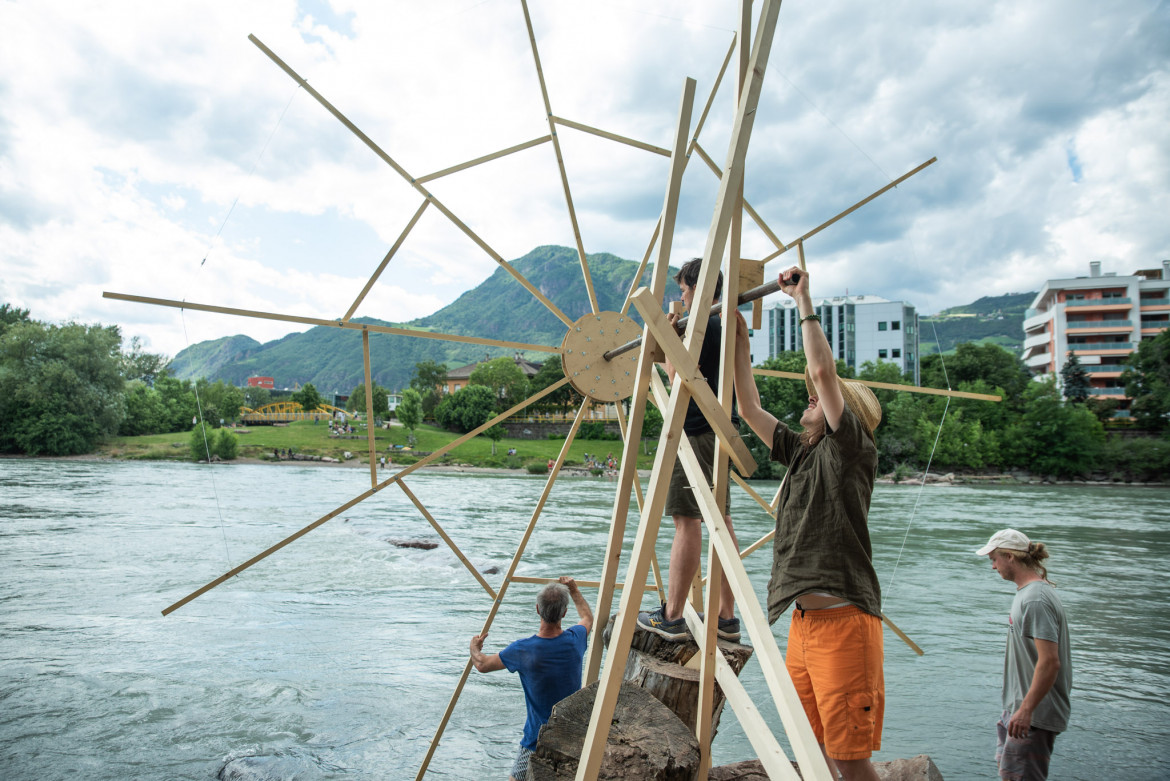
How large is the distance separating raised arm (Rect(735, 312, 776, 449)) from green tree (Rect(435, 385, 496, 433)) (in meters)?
36.5

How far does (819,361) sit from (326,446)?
48969 millimetres

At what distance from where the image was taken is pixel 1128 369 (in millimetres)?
60031

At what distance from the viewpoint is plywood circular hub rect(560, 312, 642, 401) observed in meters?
4.16

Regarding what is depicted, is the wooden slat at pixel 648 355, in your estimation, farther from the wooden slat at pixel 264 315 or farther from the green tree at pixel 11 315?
the green tree at pixel 11 315

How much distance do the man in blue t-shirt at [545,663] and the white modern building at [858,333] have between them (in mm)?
51317

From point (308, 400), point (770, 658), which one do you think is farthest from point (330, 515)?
point (308, 400)

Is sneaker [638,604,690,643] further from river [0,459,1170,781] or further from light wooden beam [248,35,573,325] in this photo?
river [0,459,1170,781]

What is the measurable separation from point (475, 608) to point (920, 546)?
13189mm

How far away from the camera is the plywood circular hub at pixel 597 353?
13.6 feet

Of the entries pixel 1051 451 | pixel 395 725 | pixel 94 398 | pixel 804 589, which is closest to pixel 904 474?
pixel 1051 451

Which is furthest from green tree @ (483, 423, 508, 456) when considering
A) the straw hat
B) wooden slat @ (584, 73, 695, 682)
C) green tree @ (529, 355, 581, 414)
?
the straw hat

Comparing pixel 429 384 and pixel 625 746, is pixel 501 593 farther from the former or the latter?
pixel 429 384

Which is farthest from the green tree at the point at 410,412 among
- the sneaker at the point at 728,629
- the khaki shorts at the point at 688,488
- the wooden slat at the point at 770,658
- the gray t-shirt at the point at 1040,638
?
the wooden slat at the point at 770,658

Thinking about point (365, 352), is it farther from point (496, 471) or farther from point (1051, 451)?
point (1051, 451)
